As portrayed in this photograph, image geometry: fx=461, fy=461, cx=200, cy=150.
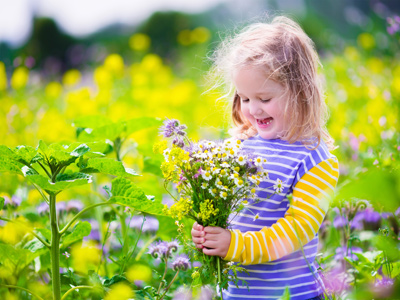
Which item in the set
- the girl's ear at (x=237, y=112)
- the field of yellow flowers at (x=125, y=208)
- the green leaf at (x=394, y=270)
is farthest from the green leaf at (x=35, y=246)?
the green leaf at (x=394, y=270)

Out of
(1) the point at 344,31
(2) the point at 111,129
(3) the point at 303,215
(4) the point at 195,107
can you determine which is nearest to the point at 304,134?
(3) the point at 303,215

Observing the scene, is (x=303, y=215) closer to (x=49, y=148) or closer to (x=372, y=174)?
(x=49, y=148)

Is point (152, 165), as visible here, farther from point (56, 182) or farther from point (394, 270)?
point (394, 270)

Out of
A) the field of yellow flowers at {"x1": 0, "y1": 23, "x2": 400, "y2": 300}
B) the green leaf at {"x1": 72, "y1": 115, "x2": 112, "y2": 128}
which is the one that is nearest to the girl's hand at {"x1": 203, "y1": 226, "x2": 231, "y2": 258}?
the field of yellow flowers at {"x1": 0, "y1": 23, "x2": 400, "y2": 300}

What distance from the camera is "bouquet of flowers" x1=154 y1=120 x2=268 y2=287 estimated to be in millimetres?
1240

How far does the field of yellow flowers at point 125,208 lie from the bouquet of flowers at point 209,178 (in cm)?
10

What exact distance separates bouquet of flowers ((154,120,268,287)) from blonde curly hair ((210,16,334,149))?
32 cm

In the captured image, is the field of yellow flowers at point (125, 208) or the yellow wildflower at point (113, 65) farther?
the yellow wildflower at point (113, 65)

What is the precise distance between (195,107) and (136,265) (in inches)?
140

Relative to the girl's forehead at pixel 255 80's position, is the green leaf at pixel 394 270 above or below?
below

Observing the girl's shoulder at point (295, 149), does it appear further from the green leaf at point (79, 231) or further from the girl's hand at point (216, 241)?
the green leaf at point (79, 231)

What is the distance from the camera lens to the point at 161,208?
1.32 meters

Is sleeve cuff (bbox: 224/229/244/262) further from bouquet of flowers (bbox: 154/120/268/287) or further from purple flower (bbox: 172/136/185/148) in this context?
purple flower (bbox: 172/136/185/148)

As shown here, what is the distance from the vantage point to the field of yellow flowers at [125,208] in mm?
1254
